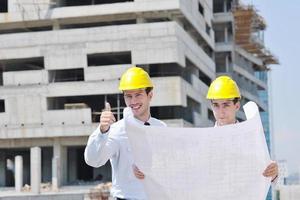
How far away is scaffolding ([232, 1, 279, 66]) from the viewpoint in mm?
55312

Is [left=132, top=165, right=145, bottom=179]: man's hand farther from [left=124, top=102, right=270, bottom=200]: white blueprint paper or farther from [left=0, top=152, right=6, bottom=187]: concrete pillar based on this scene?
[left=0, top=152, right=6, bottom=187]: concrete pillar

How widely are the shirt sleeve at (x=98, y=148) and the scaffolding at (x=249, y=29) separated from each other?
2044 inches

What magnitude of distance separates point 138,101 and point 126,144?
0.28 meters

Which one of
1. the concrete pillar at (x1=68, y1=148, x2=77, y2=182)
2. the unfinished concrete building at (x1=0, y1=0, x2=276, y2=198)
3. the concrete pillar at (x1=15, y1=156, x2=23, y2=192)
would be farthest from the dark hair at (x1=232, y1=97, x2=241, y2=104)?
the concrete pillar at (x1=68, y1=148, x2=77, y2=182)

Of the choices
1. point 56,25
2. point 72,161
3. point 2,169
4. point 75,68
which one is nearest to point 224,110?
point 75,68

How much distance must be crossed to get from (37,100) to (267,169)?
34324 mm

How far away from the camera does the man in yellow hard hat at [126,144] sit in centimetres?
408

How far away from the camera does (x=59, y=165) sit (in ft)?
124

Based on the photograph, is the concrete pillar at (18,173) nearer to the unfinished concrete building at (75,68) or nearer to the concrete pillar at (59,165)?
the unfinished concrete building at (75,68)

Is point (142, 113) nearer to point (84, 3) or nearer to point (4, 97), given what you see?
point (4, 97)

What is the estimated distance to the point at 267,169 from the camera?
12.9 ft

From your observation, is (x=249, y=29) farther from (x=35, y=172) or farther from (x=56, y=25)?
(x=35, y=172)

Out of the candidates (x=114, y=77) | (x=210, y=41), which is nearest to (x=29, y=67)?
(x=114, y=77)

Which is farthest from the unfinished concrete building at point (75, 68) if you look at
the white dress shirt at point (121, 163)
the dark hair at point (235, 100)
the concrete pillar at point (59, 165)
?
the white dress shirt at point (121, 163)
